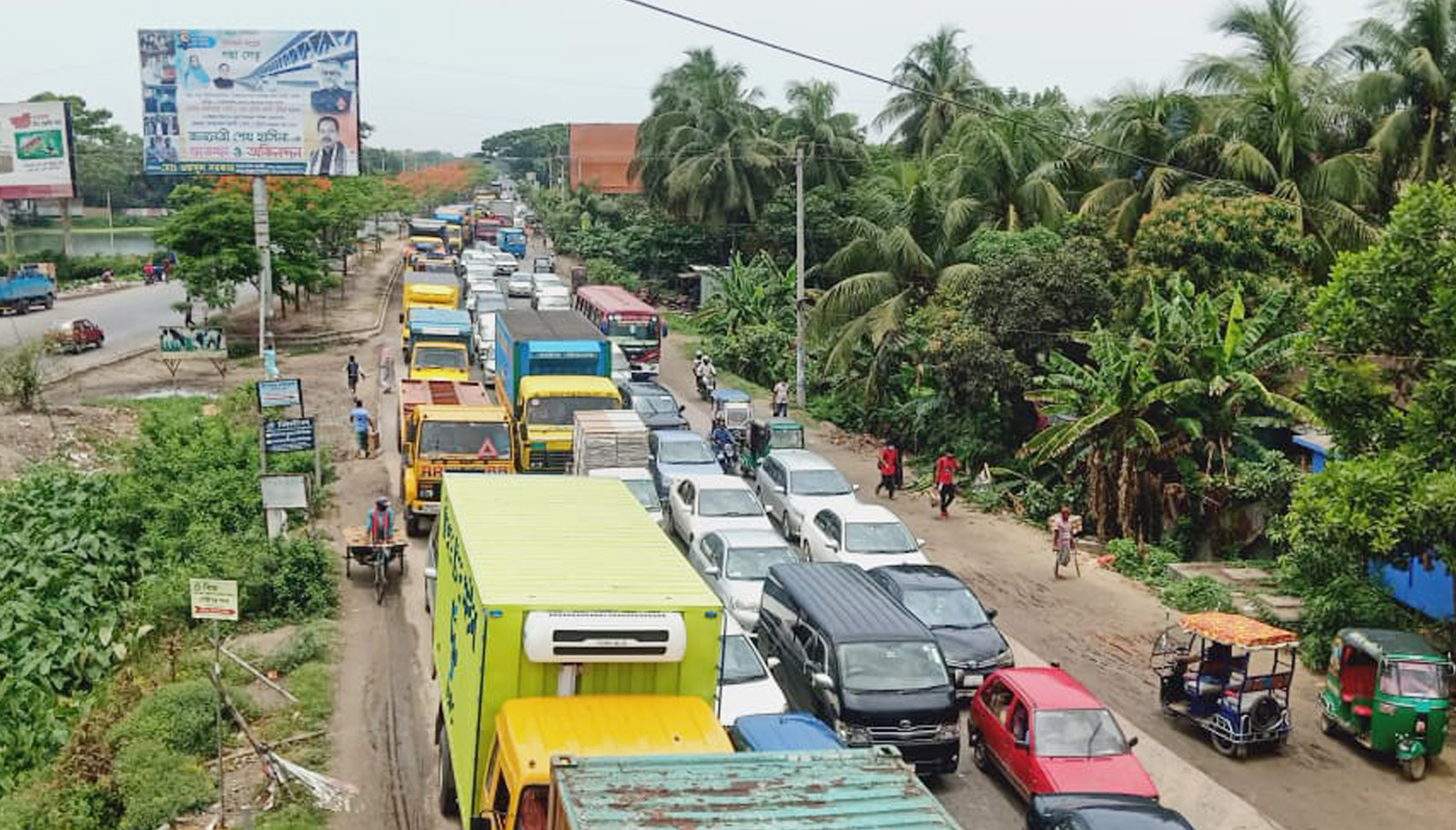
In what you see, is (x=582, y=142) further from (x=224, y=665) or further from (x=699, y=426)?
(x=224, y=665)

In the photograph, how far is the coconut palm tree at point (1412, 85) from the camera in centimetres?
2742

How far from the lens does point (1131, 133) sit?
31859mm

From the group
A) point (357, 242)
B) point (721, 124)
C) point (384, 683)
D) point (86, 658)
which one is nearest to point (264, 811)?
point (384, 683)

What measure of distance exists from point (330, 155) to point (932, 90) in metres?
26.1

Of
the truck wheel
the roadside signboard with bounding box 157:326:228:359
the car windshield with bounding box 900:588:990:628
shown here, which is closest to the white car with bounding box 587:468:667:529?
the car windshield with bounding box 900:588:990:628

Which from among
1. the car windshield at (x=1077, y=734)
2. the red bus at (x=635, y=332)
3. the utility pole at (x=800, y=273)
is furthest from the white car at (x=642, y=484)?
the red bus at (x=635, y=332)

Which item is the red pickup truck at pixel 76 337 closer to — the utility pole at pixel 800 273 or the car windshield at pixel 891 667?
the utility pole at pixel 800 273

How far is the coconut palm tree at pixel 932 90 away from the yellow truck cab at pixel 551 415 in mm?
31381

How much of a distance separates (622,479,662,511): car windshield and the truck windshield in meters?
2.57

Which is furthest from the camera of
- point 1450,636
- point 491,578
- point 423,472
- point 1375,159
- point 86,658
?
point 1375,159

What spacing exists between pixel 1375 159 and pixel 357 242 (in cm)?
6394

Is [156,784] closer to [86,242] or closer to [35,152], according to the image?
[35,152]

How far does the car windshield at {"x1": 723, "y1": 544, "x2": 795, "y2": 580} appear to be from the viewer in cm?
1855

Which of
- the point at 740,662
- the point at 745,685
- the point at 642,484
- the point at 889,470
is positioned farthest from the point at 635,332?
the point at 745,685
